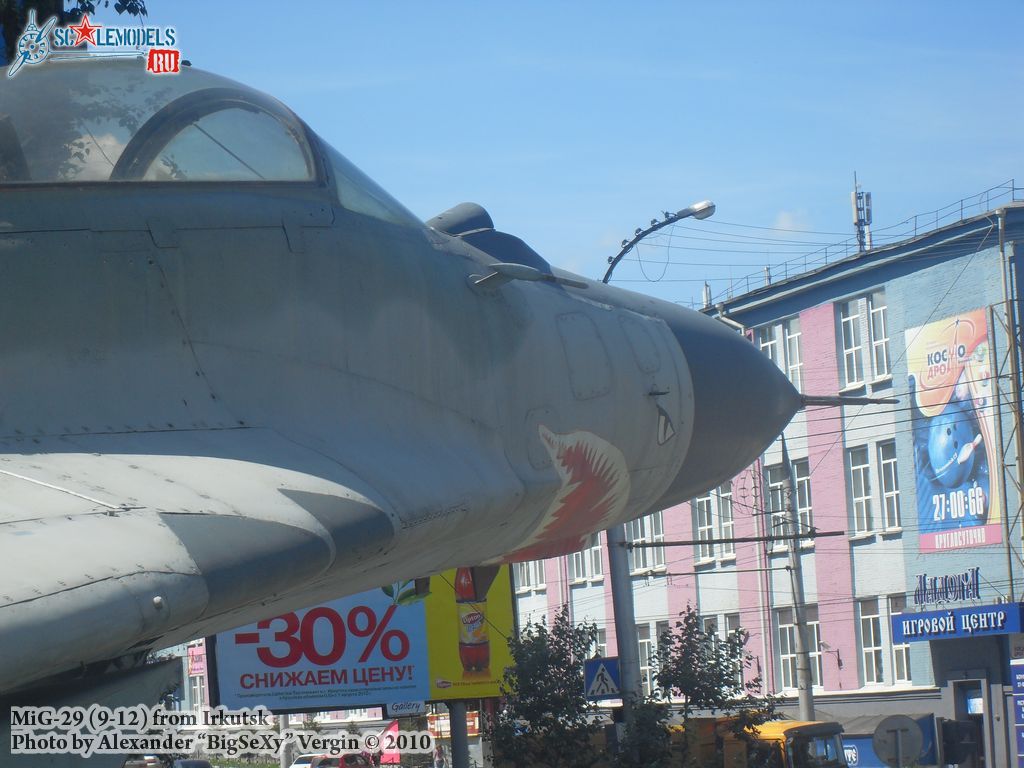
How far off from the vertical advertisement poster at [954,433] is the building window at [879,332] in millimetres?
1129

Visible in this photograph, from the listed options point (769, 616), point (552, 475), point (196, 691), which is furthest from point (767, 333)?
point (552, 475)

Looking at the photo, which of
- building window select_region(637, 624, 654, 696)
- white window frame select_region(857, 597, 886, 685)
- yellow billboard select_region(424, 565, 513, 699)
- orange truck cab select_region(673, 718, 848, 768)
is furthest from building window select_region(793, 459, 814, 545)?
yellow billboard select_region(424, 565, 513, 699)

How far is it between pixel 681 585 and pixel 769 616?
193 inches

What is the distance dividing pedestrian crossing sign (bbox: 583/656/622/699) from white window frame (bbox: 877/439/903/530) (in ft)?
69.8

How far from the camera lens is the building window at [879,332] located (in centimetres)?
3908

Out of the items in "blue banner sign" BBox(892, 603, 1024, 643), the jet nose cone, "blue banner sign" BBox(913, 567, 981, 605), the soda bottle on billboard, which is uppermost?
the jet nose cone

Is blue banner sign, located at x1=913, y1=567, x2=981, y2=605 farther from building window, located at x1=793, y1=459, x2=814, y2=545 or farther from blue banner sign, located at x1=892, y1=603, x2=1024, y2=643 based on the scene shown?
building window, located at x1=793, y1=459, x2=814, y2=545

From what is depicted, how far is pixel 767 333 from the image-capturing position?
43.9 m

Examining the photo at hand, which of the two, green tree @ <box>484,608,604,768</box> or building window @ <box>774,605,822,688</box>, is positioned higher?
green tree @ <box>484,608,604,768</box>

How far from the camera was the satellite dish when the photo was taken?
13.3 m

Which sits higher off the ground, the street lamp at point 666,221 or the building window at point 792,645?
the street lamp at point 666,221

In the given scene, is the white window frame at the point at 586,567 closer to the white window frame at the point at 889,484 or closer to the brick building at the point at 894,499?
the brick building at the point at 894,499

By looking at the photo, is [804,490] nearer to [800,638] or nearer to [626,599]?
[800,638]

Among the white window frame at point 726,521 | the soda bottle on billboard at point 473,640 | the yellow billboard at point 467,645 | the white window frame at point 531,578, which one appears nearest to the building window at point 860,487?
the white window frame at point 726,521
